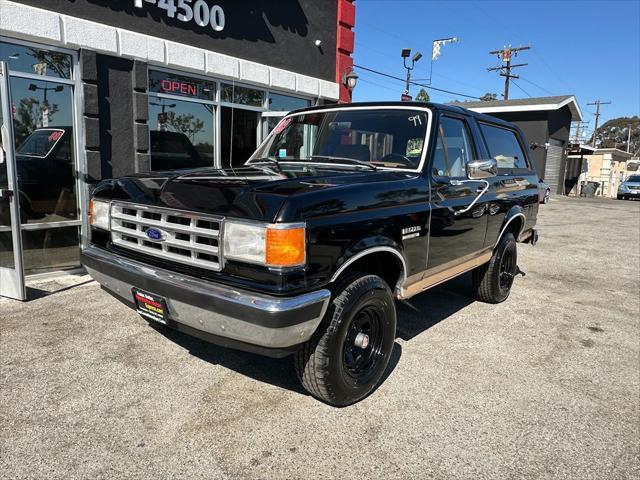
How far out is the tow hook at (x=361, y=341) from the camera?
297 cm

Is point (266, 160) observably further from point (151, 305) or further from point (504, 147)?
point (504, 147)

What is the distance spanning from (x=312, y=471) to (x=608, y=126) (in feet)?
349

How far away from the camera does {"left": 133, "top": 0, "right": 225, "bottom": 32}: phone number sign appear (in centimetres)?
656

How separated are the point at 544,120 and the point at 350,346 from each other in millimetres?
24633

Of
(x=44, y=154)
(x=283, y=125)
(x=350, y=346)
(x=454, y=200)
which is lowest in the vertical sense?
(x=350, y=346)

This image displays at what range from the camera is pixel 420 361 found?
12.0 ft

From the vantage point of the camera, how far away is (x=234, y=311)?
7.75 ft

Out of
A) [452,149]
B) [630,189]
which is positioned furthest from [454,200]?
[630,189]

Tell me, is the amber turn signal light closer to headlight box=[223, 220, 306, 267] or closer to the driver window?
headlight box=[223, 220, 306, 267]

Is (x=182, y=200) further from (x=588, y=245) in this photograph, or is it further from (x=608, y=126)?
(x=608, y=126)

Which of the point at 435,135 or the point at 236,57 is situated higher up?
the point at 236,57

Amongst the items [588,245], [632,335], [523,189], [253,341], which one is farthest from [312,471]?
[588,245]

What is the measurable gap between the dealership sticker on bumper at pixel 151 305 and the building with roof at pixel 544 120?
22.5 metres

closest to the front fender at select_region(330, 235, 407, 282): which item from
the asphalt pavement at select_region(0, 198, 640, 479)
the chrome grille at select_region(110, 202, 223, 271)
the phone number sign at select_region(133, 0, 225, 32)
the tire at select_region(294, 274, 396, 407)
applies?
the tire at select_region(294, 274, 396, 407)
